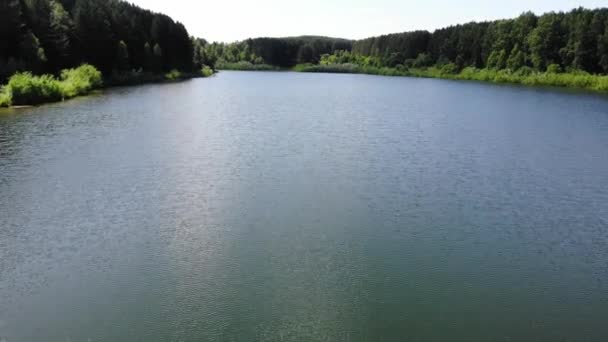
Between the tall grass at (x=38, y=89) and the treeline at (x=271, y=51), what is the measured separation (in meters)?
106

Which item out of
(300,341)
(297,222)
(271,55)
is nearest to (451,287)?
(300,341)

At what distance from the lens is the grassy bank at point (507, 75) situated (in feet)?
223

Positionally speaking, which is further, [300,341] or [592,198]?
[592,198]

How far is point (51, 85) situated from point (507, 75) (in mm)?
66125

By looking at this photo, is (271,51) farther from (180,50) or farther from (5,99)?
(5,99)

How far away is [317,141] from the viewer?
24.5 meters

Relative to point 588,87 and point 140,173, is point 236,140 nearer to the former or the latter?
point 140,173

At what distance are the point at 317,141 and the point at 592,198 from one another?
1198cm

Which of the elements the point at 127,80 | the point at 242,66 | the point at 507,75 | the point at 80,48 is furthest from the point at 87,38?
the point at 242,66

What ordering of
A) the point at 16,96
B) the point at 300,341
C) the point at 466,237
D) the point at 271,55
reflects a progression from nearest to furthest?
the point at 300,341
the point at 466,237
the point at 16,96
the point at 271,55

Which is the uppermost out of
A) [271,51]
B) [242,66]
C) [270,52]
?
[271,51]

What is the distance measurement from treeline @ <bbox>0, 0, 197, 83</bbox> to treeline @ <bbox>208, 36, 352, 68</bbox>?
57.1 metres

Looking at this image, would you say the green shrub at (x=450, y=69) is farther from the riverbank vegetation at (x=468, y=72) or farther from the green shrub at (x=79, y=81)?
the green shrub at (x=79, y=81)

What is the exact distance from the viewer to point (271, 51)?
155 m
